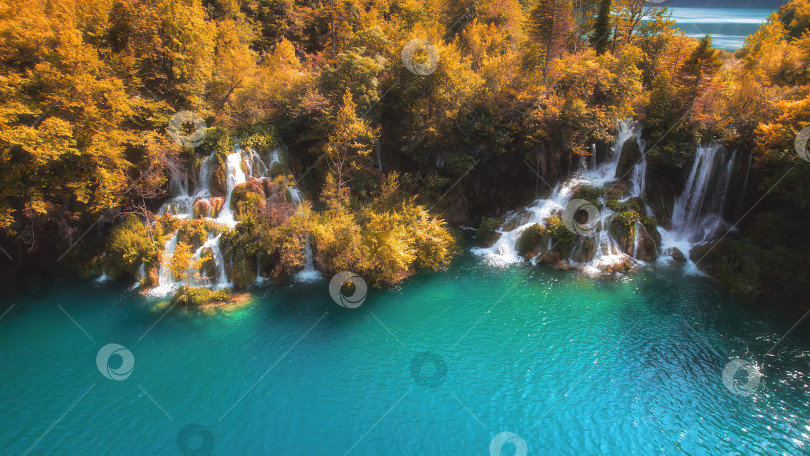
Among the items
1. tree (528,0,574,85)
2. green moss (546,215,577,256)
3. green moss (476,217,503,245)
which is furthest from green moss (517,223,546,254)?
tree (528,0,574,85)

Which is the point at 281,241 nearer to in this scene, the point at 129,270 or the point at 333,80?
the point at 129,270

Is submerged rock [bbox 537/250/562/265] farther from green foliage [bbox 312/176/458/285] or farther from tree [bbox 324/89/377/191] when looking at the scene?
tree [bbox 324/89/377/191]

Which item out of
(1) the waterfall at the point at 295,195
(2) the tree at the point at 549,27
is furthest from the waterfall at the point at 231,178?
(2) the tree at the point at 549,27

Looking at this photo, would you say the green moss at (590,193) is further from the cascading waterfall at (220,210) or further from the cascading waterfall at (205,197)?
the cascading waterfall at (205,197)

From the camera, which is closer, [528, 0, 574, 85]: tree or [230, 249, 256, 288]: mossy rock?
[230, 249, 256, 288]: mossy rock

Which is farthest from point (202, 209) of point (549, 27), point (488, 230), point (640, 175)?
point (640, 175)
